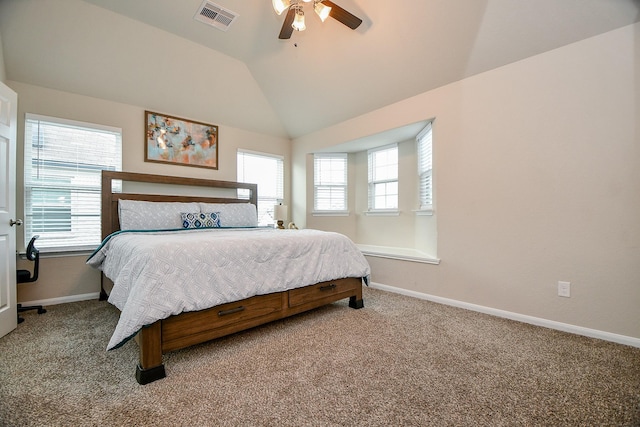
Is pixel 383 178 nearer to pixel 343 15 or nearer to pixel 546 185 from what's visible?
pixel 546 185

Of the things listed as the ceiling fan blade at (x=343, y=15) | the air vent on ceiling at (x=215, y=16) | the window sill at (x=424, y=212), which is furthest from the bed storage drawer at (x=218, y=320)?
the air vent on ceiling at (x=215, y=16)

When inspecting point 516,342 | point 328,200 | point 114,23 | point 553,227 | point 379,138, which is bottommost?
point 516,342

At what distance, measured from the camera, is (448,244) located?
3.02 m

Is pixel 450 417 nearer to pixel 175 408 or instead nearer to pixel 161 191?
pixel 175 408

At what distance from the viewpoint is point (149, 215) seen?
3.25 meters

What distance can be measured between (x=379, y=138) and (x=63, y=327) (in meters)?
4.04

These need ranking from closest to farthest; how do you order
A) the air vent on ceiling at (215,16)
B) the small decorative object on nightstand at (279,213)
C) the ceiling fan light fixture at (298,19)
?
the ceiling fan light fixture at (298,19), the air vent on ceiling at (215,16), the small decorative object on nightstand at (279,213)

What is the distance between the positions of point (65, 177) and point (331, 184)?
354 centimetres

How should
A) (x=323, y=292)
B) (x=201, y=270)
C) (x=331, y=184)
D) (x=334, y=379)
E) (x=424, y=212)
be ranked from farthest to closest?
(x=331, y=184), (x=424, y=212), (x=323, y=292), (x=201, y=270), (x=334, y=379)

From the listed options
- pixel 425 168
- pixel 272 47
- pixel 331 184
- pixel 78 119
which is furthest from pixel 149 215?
pixel 425 168

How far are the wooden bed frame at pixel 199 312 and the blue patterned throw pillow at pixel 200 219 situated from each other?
0.51 meters

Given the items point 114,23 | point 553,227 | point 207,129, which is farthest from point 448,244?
point 114,23

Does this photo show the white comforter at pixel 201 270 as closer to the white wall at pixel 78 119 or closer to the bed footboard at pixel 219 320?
the bed footboard at pixel 219 320

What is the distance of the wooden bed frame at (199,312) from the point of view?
1.63 meters
